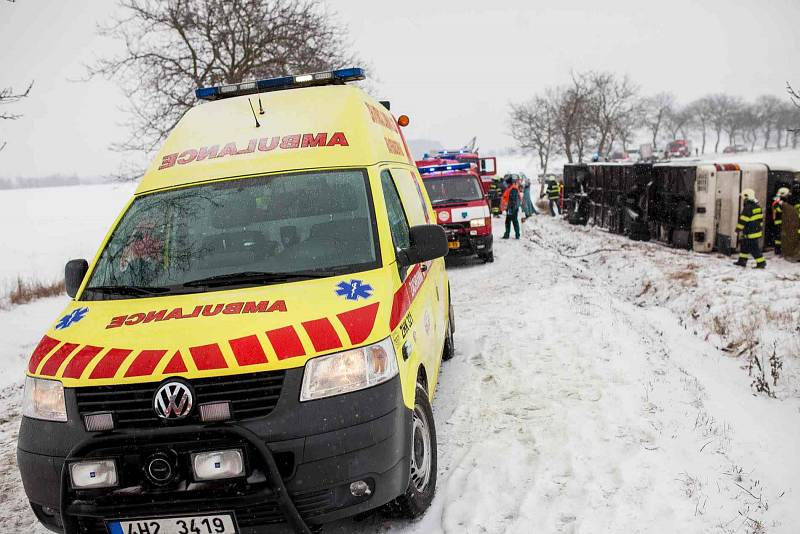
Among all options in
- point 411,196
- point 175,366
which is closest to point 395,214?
point 411,196

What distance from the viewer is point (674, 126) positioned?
104 meters

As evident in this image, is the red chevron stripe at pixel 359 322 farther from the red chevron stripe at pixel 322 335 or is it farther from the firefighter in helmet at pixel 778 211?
the firefighter in helmet at pixel 778 211

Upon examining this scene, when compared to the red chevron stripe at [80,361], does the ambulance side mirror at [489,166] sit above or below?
below

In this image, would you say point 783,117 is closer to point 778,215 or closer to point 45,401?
point 778,215

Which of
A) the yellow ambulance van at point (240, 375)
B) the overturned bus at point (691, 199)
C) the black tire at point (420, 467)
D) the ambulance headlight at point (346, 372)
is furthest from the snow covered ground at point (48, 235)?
the overturned bus at point (691, 199)

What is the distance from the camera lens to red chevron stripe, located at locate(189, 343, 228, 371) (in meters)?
2.76

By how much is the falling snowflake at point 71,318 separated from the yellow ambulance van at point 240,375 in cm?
1

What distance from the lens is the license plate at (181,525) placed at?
2.76 meters

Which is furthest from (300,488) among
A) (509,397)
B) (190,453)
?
(509,397)

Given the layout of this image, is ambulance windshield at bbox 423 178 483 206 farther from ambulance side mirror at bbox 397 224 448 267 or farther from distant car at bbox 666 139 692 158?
distant car at bbox 666 139 692 158

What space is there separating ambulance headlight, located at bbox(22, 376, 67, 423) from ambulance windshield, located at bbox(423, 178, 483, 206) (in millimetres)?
11068

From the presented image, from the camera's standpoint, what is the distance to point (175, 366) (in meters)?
2.77

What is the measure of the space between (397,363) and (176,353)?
1105 mm

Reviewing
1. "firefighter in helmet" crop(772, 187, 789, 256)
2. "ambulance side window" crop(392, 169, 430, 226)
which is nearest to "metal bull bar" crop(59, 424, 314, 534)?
"ambulance side window" crop(392, 169, 430, 226)
